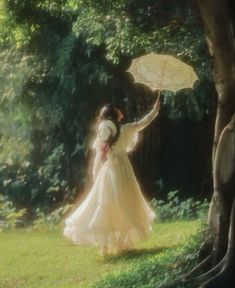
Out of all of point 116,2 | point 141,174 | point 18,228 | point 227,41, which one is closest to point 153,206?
point 141,174

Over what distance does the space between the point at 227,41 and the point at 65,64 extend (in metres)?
9.00

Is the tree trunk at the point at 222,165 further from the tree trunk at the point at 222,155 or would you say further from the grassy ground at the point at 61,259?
the grassy ground at the point at 61,259

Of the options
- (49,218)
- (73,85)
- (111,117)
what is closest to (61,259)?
(111,117)

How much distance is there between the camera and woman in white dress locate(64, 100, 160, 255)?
436 inches

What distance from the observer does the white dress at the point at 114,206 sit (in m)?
11.1

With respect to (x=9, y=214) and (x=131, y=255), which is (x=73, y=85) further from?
(x=131, y=255)

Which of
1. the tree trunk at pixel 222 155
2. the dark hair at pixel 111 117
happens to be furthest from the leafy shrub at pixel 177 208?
the tree trunk at pixel 222 155

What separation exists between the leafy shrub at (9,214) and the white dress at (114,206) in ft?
17.9

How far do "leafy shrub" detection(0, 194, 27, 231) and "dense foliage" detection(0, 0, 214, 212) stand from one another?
65cm

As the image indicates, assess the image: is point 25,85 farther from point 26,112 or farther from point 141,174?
point 141,174

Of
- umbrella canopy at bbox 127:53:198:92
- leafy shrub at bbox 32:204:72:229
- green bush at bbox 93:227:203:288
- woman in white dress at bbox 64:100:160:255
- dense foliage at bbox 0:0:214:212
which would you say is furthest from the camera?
leafy shrub at bbox 32:204:72:229

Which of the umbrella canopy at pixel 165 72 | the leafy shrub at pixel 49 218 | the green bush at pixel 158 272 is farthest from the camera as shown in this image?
the leafy shrub at pixel 49 218

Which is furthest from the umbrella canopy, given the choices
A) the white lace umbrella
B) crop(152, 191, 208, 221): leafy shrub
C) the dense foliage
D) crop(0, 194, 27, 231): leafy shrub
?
crop(0, 194, 27, 231): leafy shrub

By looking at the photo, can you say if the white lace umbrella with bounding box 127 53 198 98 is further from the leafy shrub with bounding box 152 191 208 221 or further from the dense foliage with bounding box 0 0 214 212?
the leafy shrub with bounding box 152 191 208 221
